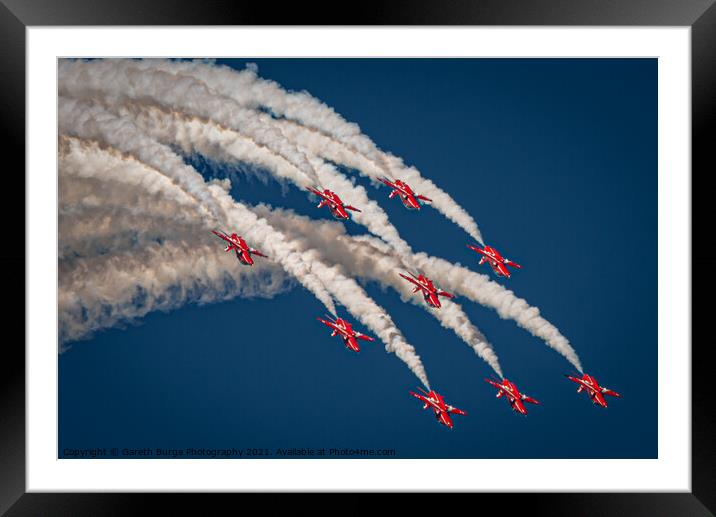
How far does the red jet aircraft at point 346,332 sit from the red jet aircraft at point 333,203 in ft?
4.11

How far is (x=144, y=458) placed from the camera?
748cm

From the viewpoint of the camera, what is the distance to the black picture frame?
21.4 feet

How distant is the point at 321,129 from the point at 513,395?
3.89m

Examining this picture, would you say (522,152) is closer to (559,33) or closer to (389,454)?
(559,33)

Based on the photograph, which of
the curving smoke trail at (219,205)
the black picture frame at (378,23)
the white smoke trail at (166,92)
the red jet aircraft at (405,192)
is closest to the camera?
the black picture frame at (378,23)

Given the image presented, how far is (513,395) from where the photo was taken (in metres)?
7.61

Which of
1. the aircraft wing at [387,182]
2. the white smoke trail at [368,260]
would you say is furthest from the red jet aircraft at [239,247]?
the aircraft wing at [387,182]

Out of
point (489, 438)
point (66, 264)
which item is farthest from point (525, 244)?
point (66, 264)

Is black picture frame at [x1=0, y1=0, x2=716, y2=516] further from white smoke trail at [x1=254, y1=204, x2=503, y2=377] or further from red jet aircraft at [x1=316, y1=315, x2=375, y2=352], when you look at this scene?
white smoke trail at [x1=254, y1=204, x2=503, y2=377]

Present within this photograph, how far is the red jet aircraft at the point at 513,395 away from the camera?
7613mm

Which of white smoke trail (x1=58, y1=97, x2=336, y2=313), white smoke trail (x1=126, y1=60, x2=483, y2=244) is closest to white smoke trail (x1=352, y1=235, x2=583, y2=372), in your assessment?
white smoke trail (x1=126, y1=60, x2=483, y2=244)

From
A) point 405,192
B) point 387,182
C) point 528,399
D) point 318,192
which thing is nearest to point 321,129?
point 318,192

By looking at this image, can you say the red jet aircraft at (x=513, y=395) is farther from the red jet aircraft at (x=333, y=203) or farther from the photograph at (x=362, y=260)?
the red jet aircraft at (x=333, y=203)

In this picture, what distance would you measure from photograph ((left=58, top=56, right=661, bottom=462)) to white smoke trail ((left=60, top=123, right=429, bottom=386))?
3cm
